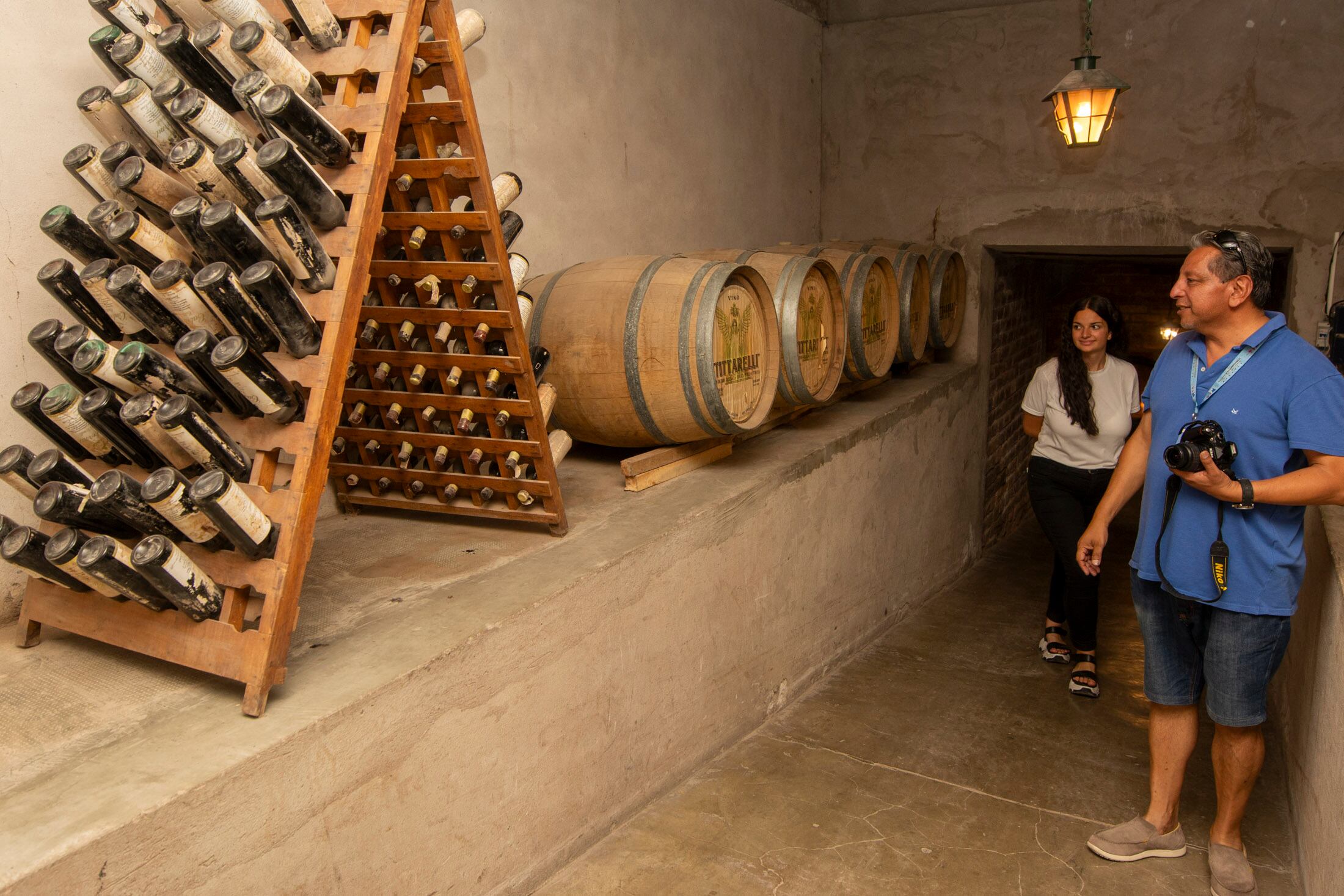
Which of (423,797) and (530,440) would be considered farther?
(530,440)

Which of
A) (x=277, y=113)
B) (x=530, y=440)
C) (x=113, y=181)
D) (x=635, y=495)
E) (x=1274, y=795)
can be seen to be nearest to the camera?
(x=277, y=113)

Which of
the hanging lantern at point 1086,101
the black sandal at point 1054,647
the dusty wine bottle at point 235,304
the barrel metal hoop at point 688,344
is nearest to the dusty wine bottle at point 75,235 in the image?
the dusty wine bottle at point 235,304

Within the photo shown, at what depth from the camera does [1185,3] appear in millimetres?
4652

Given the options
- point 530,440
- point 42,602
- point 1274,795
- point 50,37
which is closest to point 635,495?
point 530,440

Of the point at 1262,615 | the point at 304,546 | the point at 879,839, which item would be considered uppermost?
the point at 304,546

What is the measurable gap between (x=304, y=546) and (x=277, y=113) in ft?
2.61

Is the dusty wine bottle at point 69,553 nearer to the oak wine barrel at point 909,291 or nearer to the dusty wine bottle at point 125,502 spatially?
the dusty wine bottle at point 125,502

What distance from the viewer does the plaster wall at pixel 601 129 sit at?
2.21 metres

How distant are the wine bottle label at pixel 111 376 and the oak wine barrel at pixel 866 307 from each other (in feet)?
8.56

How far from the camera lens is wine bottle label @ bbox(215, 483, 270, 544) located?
1701mm

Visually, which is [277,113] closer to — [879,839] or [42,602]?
[42,602]

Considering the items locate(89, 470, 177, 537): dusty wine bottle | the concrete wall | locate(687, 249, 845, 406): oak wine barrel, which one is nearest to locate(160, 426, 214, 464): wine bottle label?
locate(89, 470, 177, 537): dusty wine bottle

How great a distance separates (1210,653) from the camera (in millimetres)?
2299

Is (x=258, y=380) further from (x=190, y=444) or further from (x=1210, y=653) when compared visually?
(x=1210, y=653)
